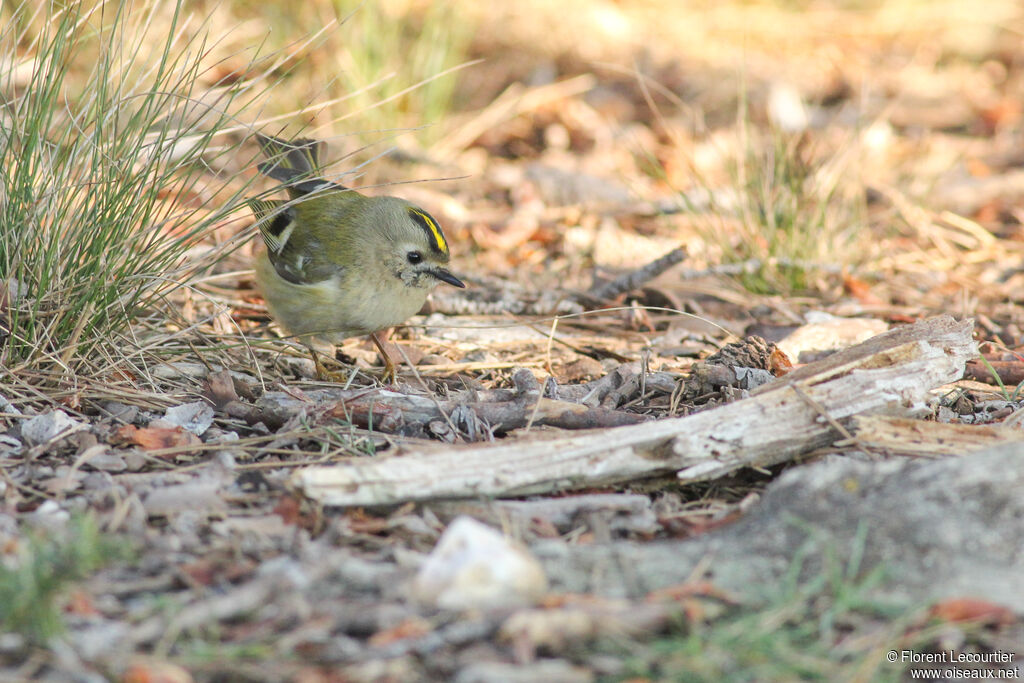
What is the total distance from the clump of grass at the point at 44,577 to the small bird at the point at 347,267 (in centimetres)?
223

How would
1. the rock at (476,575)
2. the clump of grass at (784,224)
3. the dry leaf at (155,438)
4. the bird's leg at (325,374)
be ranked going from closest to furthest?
the rock at (476,575) < the dry leaf at (155,438) < the bird's leg at (325,374) < the clump of grass at (784,224)

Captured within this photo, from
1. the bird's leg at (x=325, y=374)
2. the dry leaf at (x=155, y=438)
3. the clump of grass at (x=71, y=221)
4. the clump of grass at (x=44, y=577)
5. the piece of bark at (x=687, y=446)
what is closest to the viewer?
the clump of grass at (x=44, y=577)

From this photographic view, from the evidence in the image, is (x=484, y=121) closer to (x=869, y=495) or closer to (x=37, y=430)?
(x=37, y=430)

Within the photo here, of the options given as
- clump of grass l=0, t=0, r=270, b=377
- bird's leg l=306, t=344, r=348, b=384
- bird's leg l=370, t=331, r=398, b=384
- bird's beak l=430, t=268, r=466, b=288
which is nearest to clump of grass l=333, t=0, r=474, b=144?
bird's beak l=430, t=268, r=466, b=288

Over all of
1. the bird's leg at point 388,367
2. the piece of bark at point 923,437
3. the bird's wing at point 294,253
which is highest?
the bird's wing at point 294,253

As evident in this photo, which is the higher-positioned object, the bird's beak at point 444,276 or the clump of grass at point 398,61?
the clump of grass at point 398,61

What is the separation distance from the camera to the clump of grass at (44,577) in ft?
6.40

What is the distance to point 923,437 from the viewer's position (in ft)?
9.64

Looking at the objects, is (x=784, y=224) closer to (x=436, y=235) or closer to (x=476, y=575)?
(x=436, y=235)

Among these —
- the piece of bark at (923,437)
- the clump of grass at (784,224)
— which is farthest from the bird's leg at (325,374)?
the clump of grass at (784,224)

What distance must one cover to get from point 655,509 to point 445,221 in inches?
162

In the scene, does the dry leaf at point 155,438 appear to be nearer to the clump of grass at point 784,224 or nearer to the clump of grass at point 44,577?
the clump of grass at point 44,577

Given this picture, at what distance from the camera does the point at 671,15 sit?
9.94 metres

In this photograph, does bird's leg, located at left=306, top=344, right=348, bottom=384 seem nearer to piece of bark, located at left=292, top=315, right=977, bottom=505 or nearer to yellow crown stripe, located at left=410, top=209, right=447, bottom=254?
yellow crown stripe, located at left=410, top=209, right=447, bottom=254
